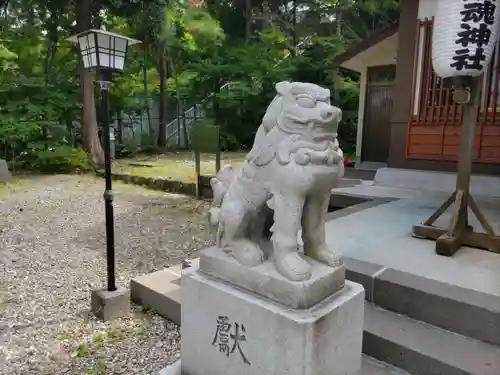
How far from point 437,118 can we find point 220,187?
15.5 feet

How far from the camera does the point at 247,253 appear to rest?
170 cm

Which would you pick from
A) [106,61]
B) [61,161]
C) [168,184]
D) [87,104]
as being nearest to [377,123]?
[168,184]

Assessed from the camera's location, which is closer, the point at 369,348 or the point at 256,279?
the point at 256,279

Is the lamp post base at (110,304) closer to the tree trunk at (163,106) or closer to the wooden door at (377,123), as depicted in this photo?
the wooden door at (377,123)

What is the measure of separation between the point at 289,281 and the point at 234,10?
16.8m

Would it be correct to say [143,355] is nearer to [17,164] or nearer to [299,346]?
[299,346]

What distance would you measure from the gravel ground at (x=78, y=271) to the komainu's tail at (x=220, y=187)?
1073 mm

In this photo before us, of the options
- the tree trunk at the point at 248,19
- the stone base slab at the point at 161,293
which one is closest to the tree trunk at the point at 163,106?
the tree trunk at the point at 248,19

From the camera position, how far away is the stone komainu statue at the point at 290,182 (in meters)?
1.53

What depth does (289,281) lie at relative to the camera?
5.04ft

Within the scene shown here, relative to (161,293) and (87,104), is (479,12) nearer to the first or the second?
(161,293)

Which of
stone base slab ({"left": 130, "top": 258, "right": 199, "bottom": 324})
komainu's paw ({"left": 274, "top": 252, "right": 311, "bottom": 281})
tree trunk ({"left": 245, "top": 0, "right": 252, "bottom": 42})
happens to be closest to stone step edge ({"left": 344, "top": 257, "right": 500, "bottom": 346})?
komainu's paw ({"left": 274, "top": 252, "right": 311, "bottom": 281})

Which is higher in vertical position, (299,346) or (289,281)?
(289,281)

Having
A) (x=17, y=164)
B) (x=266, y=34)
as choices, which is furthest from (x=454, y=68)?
(x=266, y=34)
